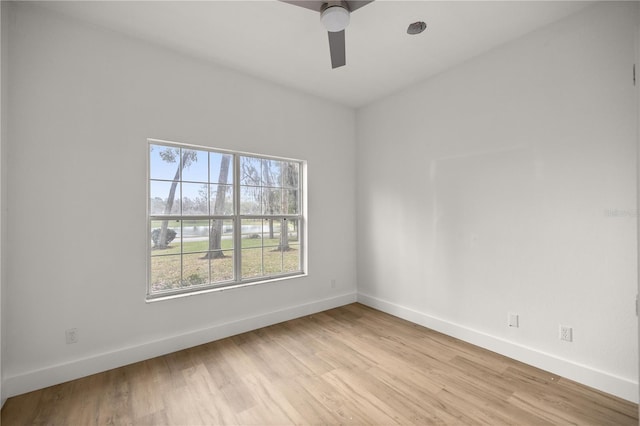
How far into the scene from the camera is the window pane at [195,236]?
9.55ft

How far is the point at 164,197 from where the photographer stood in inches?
111

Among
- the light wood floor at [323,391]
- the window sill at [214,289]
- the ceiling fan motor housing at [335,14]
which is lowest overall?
the light wood floor at [323,391]

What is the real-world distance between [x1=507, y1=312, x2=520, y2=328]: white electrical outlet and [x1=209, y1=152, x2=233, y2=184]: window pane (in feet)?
10.2

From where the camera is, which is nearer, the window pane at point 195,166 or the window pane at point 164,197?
the window pane at point 164,197

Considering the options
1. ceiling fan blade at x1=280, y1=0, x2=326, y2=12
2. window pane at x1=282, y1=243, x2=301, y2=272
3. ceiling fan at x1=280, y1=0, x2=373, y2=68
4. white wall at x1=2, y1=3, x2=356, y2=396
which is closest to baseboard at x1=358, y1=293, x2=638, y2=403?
window pane at x1=282, y1=243, x2=301, y2=272

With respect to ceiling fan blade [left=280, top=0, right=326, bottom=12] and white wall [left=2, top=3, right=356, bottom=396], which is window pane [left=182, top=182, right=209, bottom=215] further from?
ceiling fan blade [left=280, top=0, right=326, bottom=12]

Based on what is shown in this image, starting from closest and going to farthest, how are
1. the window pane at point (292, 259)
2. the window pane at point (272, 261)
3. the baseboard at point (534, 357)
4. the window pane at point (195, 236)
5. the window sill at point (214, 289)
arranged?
the baseboard at point (534, 357) → the window sill at point (214, 289) → the window pane at point (195, 236) → the window pane at point (272, 261) → the window pane at point (292, 259)

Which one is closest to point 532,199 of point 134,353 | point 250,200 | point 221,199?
point 250,200

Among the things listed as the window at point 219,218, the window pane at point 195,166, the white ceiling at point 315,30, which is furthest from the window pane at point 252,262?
the white ceiling at point 315,30

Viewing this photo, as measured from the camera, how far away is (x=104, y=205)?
2438mm

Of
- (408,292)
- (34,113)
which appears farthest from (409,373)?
(34,113)

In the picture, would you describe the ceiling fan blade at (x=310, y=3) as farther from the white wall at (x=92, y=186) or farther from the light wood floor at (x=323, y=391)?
the light wood floor at (x=323, y=391)

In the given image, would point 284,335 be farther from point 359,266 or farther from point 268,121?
point 268,121

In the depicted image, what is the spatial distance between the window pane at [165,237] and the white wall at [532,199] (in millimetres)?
2574
